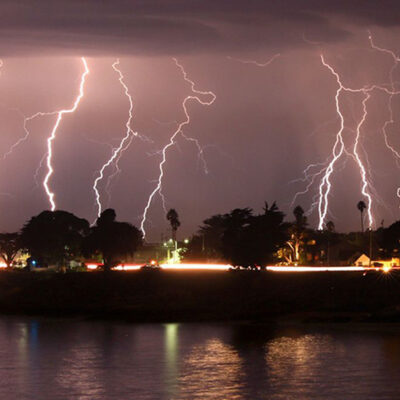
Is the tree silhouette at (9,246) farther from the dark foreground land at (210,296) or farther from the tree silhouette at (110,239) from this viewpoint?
the dark foreground land at (210,296)

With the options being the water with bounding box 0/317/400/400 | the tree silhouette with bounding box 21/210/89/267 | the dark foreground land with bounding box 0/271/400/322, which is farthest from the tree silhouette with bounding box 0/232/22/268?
the water with bounding box 0/317/400/400

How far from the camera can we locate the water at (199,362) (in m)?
46.2

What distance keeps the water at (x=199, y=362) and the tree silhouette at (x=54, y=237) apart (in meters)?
55.2

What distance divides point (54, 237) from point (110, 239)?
1437cm

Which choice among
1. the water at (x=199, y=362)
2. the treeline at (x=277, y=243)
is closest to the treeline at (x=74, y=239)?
the treeline at (x=277, y=243)

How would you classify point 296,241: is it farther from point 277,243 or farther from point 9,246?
point 9,246

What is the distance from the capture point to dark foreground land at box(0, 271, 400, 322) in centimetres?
7681

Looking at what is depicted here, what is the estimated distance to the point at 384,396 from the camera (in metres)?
44.3

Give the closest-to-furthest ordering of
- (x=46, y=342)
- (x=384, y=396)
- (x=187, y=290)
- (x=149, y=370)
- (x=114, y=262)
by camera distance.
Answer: (x=384, y=396) < (x=149, y=370) < (x=46, y=342) < (x=187, y=290) < (x=114, y=262)

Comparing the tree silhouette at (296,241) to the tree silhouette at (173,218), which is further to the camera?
the tree silhouette at (173,218)

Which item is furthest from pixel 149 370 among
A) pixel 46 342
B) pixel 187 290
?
pixel 187 290

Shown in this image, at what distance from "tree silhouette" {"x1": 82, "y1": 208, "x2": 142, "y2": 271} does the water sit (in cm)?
4393

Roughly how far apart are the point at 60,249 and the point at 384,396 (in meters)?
88.4

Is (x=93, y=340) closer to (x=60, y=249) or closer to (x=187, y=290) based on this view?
(x=187, y=290)
